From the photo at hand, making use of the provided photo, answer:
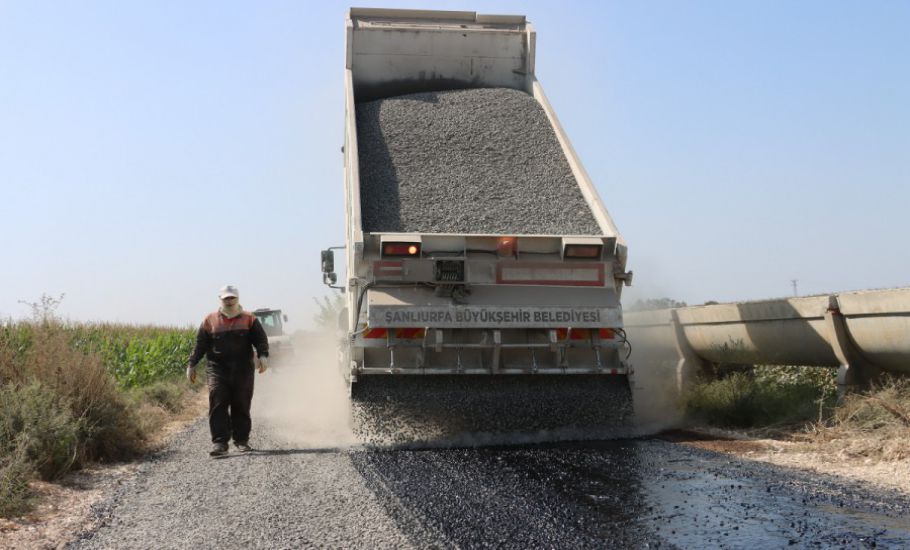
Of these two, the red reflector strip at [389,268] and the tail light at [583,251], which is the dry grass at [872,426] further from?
the red reflector strip at [389,268]

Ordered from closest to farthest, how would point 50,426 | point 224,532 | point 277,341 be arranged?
point 224,532
point 50,426
point 277,341

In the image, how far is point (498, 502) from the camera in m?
4.81

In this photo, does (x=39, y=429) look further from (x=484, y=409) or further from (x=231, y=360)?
(x=484, y=409)

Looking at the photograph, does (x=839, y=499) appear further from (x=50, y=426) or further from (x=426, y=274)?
(x=50, y=426)

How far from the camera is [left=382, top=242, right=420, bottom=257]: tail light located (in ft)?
23.0

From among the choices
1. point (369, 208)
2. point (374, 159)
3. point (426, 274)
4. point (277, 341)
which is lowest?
point (277, 341)

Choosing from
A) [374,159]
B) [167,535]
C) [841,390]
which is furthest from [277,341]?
[167,535]

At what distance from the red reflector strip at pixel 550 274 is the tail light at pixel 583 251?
0.33 ft

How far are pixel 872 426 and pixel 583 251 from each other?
2484mm

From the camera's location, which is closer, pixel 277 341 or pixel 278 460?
pixel 278 460

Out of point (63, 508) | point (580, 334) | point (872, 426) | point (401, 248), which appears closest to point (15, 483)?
point (63, 508)

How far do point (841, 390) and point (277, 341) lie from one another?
17114mm

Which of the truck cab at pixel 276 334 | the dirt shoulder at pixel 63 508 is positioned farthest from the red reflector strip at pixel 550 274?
the truck cab at pixel 276 334

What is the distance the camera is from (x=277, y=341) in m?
22.9
